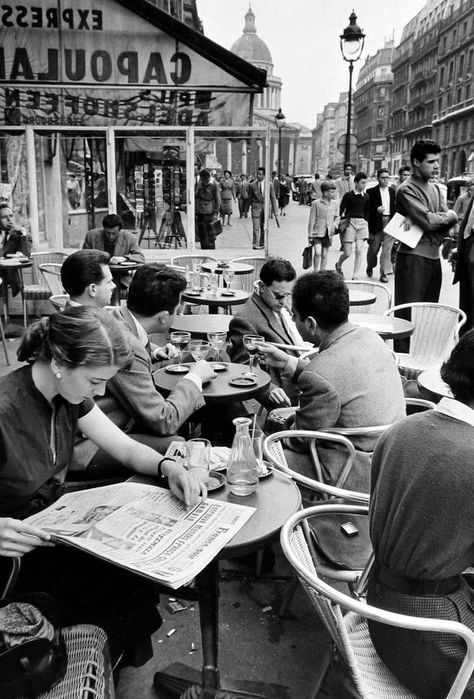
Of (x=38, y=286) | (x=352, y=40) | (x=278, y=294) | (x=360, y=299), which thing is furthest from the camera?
(x=352, y=40)

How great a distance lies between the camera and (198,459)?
2287 millimetres

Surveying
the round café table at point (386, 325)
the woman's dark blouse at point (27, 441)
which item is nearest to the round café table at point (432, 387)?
the round café table at point (386, 325)

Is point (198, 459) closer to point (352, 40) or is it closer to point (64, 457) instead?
point (64, 457)

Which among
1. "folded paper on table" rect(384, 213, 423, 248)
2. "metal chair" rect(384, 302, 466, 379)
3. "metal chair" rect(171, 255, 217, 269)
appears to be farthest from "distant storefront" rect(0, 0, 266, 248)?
"metal chair" rect(384, 302, 466, 379)

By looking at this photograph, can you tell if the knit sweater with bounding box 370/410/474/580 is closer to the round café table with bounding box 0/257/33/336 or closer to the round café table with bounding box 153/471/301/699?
the round café table with bounding box 153/471/301/699

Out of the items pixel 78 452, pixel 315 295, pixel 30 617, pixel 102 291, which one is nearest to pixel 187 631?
pixel 78 452

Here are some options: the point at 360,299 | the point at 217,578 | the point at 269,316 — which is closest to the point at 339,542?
the point at 217,578

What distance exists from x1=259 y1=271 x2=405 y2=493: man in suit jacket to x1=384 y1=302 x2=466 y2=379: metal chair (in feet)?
8.51

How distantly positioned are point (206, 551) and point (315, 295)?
1470 millimetres

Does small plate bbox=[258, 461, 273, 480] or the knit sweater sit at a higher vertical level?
the knit sweater

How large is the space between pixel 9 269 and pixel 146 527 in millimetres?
6738

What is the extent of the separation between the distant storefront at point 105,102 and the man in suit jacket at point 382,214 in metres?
3.07

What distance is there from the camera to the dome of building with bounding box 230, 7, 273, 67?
123625 mm

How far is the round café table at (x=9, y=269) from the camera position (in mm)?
7707
